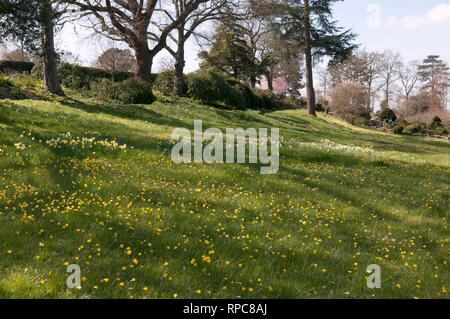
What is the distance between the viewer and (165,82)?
27.8 meters

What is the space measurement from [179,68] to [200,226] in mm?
23433

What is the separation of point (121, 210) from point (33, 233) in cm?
124

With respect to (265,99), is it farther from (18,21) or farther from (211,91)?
(18,21)

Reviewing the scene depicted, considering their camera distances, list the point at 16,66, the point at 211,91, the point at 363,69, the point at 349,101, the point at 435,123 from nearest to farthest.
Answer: the point at 211,91
the point at 16,66
the point at 349,101
the point at 435,123
the point at 363,69

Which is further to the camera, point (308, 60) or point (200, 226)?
point (308, 60)

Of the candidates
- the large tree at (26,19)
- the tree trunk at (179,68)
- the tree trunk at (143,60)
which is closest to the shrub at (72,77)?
the tree trunk at (143,60)

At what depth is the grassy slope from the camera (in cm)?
336

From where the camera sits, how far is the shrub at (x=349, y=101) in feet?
130

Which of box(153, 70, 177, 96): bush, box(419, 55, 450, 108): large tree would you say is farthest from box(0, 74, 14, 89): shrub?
box(419, 55, 450, 108): large tree

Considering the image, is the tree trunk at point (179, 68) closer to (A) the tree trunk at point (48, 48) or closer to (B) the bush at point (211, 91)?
(B) the bush at point (211, 91)

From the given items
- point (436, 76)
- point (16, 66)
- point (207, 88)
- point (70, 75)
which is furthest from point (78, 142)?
point (436, 76)

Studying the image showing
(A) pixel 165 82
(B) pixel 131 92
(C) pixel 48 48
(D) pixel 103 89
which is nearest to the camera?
(C) pixel 48 48
